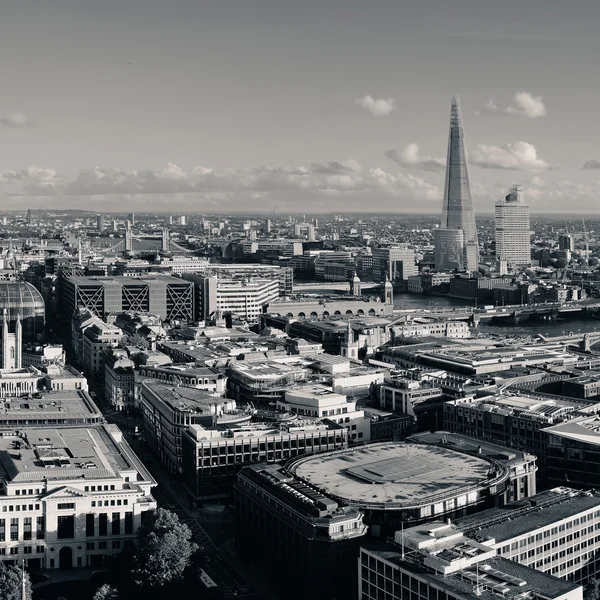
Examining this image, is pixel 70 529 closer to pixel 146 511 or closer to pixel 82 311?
pixel 146 511

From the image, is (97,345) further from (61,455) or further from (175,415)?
(61,455)

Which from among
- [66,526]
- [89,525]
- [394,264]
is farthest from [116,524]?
[394,264]

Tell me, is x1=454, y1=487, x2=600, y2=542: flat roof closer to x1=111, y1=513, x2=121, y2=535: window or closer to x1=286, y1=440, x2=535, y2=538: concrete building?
x1=286, y1=440, x2=535, y2=538: concrete building

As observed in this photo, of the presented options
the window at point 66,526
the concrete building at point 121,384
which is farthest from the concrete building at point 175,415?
the window at point 66,526

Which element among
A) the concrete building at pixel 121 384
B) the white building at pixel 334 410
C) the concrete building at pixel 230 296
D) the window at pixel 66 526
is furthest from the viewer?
the concrete building at pixel 230 296

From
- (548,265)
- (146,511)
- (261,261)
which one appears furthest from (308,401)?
(548,265)

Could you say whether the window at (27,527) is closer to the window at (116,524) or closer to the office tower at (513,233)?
the window at (116,524)

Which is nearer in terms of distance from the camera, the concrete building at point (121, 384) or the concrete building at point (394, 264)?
the concrete building at point (121, 384)
